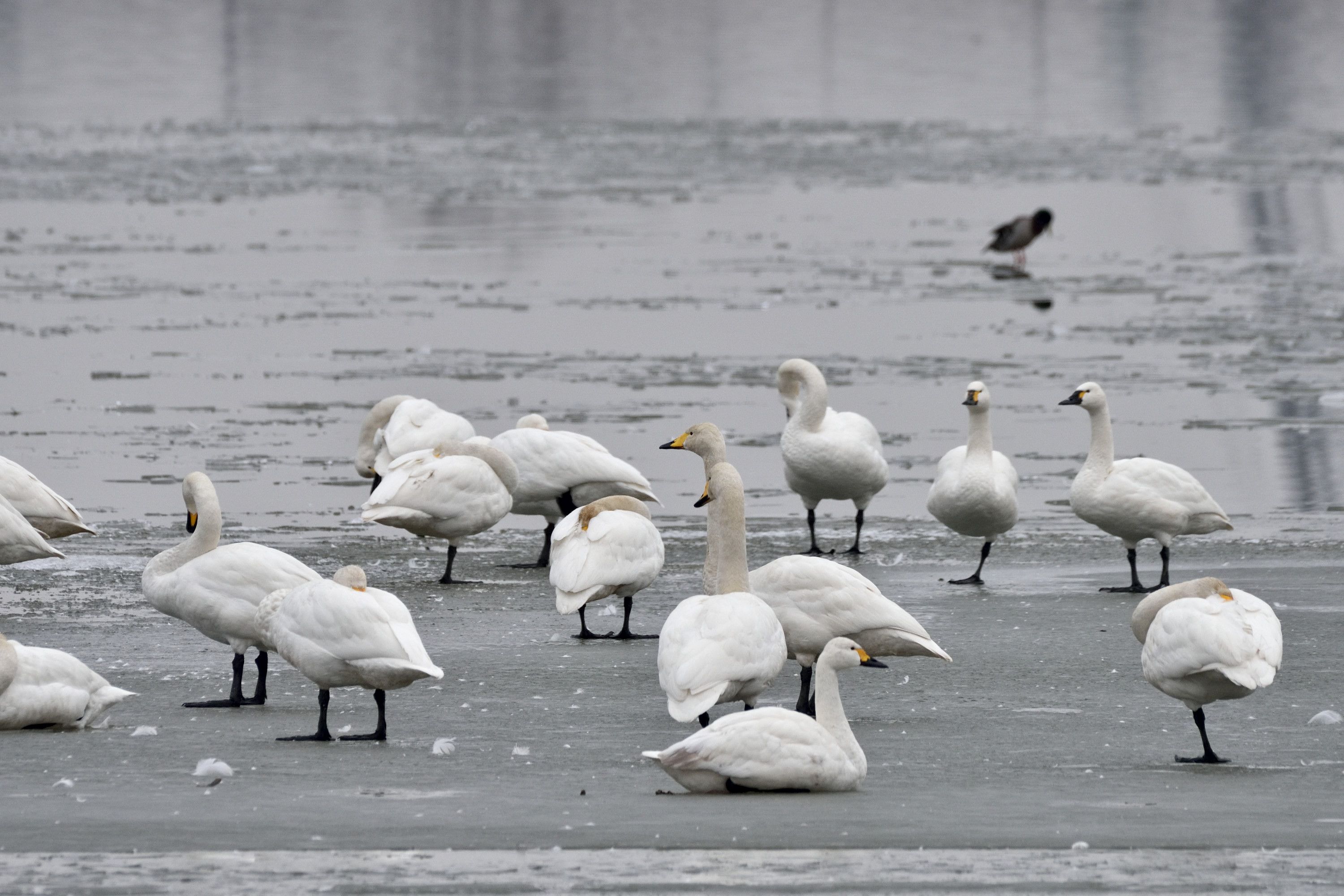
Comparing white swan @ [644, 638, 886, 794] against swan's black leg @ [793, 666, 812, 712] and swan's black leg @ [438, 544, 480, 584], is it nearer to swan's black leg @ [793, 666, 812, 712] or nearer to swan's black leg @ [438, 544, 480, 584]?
swan's black leg @ [793, 666, 812, 712]

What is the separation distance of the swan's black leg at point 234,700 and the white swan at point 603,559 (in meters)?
1.61

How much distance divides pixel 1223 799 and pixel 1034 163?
29.2 metres

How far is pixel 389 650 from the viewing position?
7.43m

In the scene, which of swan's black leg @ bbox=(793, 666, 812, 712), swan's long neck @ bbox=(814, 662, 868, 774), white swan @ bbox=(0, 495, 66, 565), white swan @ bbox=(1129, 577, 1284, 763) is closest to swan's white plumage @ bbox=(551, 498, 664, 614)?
swan's black leg @ bbox=(793, 666, 812, 712)

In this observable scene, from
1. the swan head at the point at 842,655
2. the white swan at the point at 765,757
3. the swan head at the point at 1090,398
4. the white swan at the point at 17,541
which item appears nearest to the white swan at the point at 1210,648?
the swan head at the point at 842,655

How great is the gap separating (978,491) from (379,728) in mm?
4633

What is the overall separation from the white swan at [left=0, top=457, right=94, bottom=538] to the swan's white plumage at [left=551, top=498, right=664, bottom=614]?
8.51 feet

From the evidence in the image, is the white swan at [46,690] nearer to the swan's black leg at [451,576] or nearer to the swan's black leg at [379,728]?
the swan's black leg at [379,728]

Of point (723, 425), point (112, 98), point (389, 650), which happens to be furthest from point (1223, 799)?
point (112, 98)

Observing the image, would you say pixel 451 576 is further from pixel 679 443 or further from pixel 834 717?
pixel 834 717

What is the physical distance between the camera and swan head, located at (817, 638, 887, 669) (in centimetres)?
702

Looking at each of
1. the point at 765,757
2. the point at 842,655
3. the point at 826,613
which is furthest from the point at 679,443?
the point at 765,757

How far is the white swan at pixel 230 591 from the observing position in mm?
8328

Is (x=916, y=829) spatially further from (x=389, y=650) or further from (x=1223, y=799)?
(x=389, y=650)
